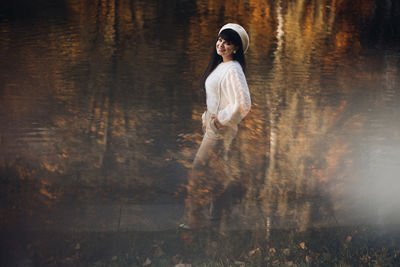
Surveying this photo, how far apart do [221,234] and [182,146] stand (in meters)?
0.81

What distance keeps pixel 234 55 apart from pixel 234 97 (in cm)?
36

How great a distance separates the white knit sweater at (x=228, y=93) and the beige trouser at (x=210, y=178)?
0.28ft

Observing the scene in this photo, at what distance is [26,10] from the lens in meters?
3.18

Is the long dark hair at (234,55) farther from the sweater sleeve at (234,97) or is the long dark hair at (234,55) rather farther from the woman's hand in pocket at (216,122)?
the woman's hand in pocket at (216,122)

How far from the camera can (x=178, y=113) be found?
3.31 meters

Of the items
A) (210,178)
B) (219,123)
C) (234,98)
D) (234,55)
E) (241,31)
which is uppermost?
(241,31)

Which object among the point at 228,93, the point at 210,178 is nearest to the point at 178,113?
the point at 228,93

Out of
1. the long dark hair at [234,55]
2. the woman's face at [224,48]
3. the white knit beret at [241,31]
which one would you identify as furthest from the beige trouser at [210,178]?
the white knit beret at [241,31]

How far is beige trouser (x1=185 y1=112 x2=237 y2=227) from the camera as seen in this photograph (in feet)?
10.8

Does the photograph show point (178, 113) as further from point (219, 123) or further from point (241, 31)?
point (241, 31)

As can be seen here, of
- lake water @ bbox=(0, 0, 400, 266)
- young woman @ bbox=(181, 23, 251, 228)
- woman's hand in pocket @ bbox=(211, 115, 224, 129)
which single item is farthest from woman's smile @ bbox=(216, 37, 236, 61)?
woman's hand in pocket @ bbox=(211, 115, 224, 129)

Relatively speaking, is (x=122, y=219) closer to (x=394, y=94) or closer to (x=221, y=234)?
(x=221, y=234)

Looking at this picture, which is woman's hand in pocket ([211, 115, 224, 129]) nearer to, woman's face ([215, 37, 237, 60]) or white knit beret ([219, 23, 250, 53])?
woman's face ([215, 37, 237, 60])

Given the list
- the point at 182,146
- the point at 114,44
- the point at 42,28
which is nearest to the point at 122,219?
the point at 182,146
